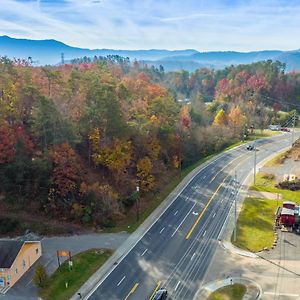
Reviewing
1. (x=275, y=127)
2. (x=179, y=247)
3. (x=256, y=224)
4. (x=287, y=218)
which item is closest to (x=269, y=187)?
(x=256, y=224)

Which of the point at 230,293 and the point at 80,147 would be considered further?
the point at 80,147

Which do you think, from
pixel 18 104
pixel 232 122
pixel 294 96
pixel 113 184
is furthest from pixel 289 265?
pixel 294 96

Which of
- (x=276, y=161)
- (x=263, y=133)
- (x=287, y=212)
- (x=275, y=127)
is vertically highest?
(x=287, y=212)

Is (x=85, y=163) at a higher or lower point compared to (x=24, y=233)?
higher

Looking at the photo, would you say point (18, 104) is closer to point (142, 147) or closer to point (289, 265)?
point (142, 147)

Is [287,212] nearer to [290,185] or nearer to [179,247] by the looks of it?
[179,247]

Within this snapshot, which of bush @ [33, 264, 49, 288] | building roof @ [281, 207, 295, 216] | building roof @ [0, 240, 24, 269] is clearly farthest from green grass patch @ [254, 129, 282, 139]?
bush @ [33, 264, 49, 288]
